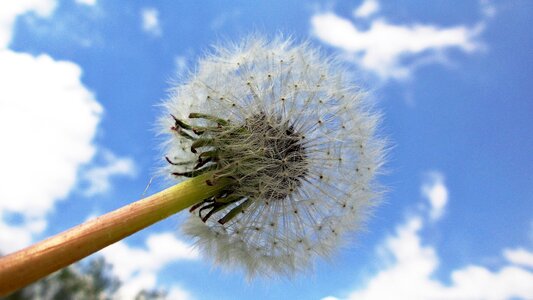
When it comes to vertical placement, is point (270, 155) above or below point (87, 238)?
above

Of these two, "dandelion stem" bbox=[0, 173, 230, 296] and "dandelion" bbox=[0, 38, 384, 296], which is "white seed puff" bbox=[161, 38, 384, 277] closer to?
"dandelion" bbox=[0, 38, 384, 296]

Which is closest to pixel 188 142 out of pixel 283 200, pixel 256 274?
pixel 283 200

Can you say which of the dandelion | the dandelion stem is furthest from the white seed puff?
the dandelion stem

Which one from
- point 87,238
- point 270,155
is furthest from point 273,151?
point 87,238

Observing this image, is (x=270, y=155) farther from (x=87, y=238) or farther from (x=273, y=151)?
(x=87, y=238)

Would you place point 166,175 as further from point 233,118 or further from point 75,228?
point 75,228

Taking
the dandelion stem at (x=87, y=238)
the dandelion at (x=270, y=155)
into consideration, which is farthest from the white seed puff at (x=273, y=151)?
the dandelion stem at (x=87, y=238)

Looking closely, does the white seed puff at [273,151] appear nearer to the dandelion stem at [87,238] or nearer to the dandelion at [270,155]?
the dandelion at [270,155]
